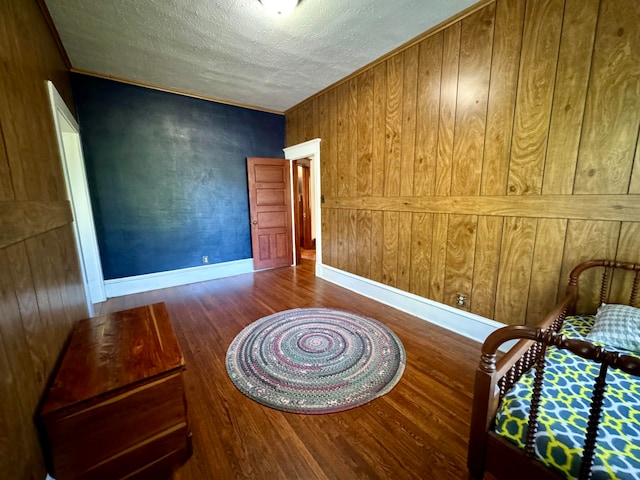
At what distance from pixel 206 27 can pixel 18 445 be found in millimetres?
2997

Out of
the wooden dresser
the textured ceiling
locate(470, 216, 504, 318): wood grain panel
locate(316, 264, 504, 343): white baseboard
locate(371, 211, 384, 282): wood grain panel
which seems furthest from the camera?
locate(371, 211, 384, 282): wood grain panel

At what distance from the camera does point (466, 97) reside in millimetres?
2293

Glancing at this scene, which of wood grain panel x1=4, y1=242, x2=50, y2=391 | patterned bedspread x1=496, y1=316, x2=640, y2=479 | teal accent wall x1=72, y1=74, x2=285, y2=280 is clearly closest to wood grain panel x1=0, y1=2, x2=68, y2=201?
wood grain panel x1=4, y1=242, x2=50, y2=391

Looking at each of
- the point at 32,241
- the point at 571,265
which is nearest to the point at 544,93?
the point at 571,265

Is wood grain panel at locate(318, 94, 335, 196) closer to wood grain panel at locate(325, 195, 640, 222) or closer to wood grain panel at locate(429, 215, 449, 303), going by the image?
wood grain panel at locate(325, 195, 640, 222)

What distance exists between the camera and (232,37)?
8.13ft

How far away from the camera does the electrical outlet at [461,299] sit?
8.11 feet

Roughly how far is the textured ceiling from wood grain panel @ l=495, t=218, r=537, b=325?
186 cm

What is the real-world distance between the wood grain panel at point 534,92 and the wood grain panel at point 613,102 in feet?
0.71

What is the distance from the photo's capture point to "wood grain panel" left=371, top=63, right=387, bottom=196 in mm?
2975

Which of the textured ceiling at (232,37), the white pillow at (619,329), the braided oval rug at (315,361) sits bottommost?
the braided oval rug at (315,361)

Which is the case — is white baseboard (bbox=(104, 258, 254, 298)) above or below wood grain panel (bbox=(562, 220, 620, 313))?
below

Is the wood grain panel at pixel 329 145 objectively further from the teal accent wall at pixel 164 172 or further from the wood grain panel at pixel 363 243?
the teal accent wall at pixel 164 172

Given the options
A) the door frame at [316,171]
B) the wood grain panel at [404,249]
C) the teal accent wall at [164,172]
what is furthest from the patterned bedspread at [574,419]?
the teal accent wall at [164,172]
